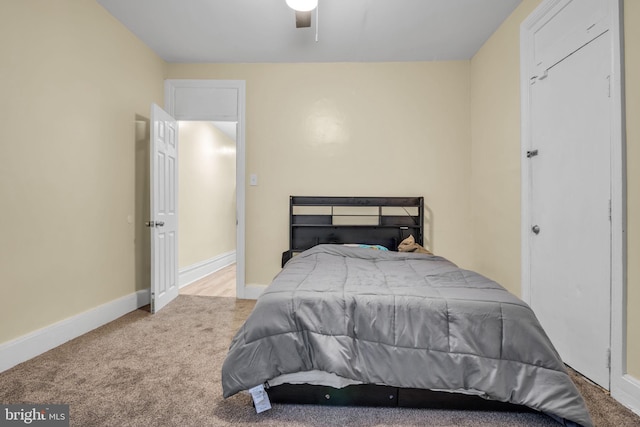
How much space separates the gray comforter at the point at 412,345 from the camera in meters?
1.32

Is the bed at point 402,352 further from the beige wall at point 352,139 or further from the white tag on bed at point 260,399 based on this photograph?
the beige wall at point 352,139

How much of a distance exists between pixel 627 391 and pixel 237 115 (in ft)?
12.4

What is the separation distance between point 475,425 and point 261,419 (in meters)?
0.96

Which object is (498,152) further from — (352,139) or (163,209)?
(163,209)

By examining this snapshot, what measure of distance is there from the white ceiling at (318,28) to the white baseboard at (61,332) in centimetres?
254

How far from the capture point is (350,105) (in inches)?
138

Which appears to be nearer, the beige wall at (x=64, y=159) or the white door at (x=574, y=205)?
the white door at (x=574, y=205)

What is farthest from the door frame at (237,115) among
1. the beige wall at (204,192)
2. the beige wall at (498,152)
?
the beige wall at (498,152)

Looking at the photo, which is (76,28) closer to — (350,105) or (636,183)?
(350,105)

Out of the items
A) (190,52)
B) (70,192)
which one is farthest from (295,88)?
(70,192)

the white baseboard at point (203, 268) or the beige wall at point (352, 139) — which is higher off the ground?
the beige wall at point (352, 139)

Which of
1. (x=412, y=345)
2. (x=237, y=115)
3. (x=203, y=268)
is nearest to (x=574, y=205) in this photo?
(x=412, y=345)

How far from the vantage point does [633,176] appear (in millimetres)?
1577

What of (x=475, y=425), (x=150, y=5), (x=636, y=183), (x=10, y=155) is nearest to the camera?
(x=475, y=425)
